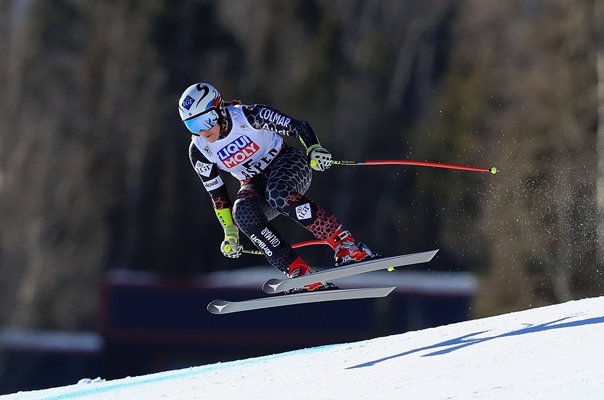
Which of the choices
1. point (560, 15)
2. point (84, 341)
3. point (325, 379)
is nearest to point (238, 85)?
point (84, 341)

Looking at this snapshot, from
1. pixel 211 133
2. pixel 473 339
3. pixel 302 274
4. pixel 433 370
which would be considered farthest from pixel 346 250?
pixel 433 370

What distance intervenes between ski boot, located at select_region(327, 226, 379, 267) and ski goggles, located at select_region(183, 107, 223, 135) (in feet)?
3.66

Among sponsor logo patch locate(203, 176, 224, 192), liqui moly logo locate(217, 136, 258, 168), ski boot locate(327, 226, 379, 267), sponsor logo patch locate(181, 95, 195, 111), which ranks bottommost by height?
ski boot locate(327, 226, 379, 267)

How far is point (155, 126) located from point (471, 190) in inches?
352

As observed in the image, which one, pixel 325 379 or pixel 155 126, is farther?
pixel 155 126

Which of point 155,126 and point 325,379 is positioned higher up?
point 155,126

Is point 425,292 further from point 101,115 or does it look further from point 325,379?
point 325,379

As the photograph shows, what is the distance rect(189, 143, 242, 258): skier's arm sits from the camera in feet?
28.8

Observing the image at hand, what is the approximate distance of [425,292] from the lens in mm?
25844

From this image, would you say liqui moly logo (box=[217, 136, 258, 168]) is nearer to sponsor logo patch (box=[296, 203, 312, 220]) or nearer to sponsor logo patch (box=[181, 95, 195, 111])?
sponsor logo patch (box=[181, 95, 195, 111])

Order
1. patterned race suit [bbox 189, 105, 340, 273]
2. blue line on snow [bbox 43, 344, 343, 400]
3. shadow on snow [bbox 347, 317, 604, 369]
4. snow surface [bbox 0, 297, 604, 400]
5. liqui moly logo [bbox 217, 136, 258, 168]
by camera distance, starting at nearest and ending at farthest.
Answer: snow surface [bbox 0, 297, 604, 400]
shadow on snow [bbox 347, 317, 604, 369]
patterned race suit [bbox 189, 105, 340, 273]
liqui moly logo [bbox 217, 136, 258, 168]
blue line on snow [bbox 43, 344, 343, 400]

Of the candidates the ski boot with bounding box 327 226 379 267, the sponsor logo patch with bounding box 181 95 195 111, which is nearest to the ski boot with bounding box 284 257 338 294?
the ski boot with bounding box 327 226 379 267

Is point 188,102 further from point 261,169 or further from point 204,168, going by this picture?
point 261,169

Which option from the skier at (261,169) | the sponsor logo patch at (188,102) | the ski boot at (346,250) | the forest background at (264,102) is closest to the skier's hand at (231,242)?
the skier at (261,169)
